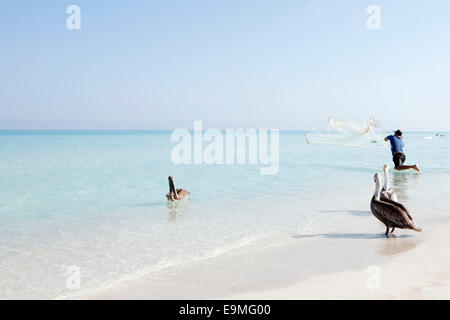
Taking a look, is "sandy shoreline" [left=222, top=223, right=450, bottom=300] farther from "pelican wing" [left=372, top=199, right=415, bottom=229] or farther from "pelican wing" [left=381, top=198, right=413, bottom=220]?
"pelican wing" [left=381, top=198, right=413, bottom=220]

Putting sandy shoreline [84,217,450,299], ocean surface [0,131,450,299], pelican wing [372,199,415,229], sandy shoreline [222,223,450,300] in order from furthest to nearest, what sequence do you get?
pelican wing [372,199,415,229] → ocean surface [0,131,450,299] → sandy shoreline [84,217,450,299] → sandy shoreline [222,223,450,300]

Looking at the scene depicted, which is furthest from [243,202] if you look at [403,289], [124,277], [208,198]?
[403,289]

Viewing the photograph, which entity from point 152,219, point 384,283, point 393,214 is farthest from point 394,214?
point 152,219

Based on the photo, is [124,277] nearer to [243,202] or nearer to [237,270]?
[237,270]

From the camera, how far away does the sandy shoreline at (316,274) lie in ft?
16.2

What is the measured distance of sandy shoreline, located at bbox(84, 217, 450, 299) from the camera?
16.2ft

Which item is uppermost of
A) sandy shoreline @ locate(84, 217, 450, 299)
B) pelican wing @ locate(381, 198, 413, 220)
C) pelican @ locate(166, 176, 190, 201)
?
pelican wing @ locate(381, 198, 413, 220)

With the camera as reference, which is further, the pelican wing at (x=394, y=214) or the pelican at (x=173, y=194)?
the pelican at (x=173, y=194)

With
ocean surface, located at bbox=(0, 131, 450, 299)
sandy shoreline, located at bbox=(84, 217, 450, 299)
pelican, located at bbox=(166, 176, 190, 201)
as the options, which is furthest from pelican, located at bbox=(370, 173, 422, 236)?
pelican, located at bbox=(166, 176, 190, 201)

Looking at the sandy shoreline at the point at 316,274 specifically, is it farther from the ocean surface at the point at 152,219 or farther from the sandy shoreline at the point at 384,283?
the ocean surface at the point at 152,219

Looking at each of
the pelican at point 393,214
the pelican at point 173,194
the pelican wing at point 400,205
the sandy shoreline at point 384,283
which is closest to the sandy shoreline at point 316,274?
the sandy shoreline at point 384,283

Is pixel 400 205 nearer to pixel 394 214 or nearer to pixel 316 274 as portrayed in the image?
pixel 394 214

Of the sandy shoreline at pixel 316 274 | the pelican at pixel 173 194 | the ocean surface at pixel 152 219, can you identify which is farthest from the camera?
the pelican at pixel 173 194
